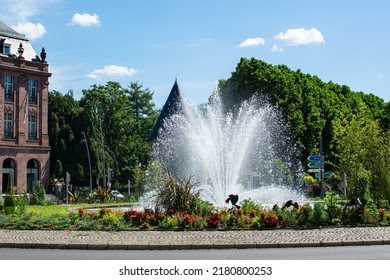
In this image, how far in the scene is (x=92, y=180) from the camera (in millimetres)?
72250

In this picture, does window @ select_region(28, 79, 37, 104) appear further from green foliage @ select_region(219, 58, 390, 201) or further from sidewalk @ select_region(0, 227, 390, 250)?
sidewalk @ select_region(0, 227, 390, 250)

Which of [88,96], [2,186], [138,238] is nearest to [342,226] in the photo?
[138,238]

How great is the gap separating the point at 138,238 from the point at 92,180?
2242 inches

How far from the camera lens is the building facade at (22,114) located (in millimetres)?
56938

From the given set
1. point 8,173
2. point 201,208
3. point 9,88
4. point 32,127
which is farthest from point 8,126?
point 201,208

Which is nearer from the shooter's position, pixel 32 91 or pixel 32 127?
pixel 32 127

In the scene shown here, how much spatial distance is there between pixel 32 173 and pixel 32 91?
834 cm

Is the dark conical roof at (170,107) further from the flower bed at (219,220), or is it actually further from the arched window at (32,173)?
the flower bed at (219,220)

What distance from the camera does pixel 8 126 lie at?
5712 cm

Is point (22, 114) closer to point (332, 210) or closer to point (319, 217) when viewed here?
point (332, 210)

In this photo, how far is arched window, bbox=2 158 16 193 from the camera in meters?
56.9

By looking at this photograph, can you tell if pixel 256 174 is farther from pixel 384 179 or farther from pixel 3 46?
pixel 3 46

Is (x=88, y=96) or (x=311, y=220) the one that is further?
(x=88, y=96)

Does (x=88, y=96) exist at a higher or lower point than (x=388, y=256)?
higher
